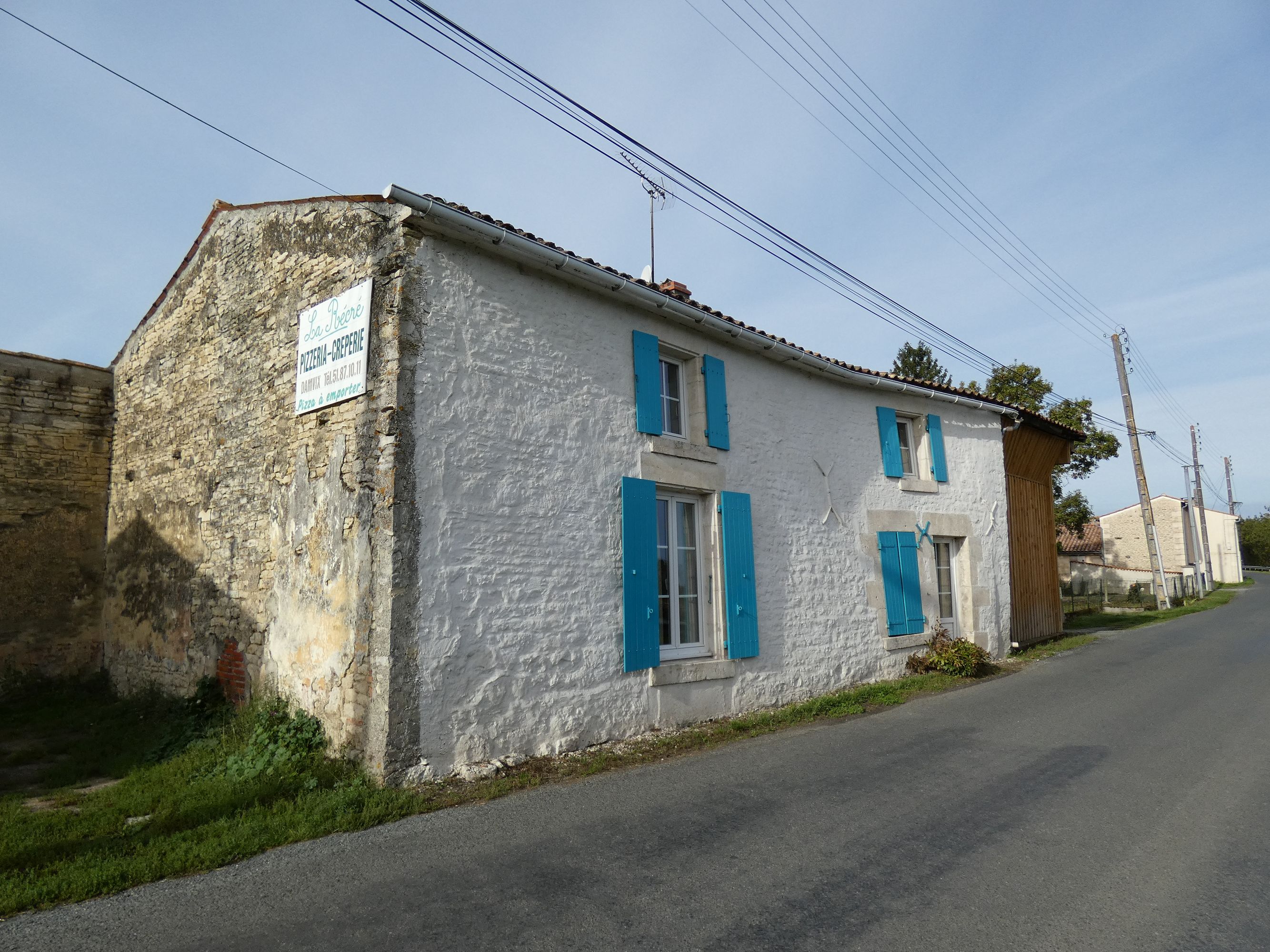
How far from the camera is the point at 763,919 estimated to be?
339 cm

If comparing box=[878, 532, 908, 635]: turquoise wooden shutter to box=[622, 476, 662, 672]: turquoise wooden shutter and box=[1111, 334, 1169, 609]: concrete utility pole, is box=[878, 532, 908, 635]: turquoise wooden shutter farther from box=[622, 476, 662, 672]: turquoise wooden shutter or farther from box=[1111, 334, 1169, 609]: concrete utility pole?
box=[1111, 334, 1169, 609]: concrete utility pole

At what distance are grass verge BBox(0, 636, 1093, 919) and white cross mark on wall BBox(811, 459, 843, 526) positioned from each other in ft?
9.88

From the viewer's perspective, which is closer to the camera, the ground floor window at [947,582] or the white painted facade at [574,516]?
the white painted facade at [574,516]

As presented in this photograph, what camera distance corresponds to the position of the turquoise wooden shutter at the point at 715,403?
328 inches

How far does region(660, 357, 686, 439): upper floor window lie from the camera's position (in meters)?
8.21

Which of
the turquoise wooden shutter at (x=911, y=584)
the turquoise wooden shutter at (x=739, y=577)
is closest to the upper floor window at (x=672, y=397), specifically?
the turquoise wooden shutter at (x=739, y=577)

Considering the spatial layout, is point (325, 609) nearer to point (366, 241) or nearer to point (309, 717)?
point (309, 717)

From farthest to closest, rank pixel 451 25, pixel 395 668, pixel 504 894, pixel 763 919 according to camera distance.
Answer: pixel 451 25 < pixel 395 668 < pixel 504 894 < pixel 763 919

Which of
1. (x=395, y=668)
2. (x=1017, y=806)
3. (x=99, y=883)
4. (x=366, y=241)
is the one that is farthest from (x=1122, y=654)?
(x=99, y=883)

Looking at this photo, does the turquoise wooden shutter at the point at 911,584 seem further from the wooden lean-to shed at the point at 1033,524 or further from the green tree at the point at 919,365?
the green tree at the point at 919,365

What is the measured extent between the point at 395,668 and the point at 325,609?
1.06 metres

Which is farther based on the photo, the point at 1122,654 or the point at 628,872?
the point at 1122,654

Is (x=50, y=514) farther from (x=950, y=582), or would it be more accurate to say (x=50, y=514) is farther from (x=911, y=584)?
(x=950, y=582)

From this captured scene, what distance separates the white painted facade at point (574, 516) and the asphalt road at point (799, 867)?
882 mm
